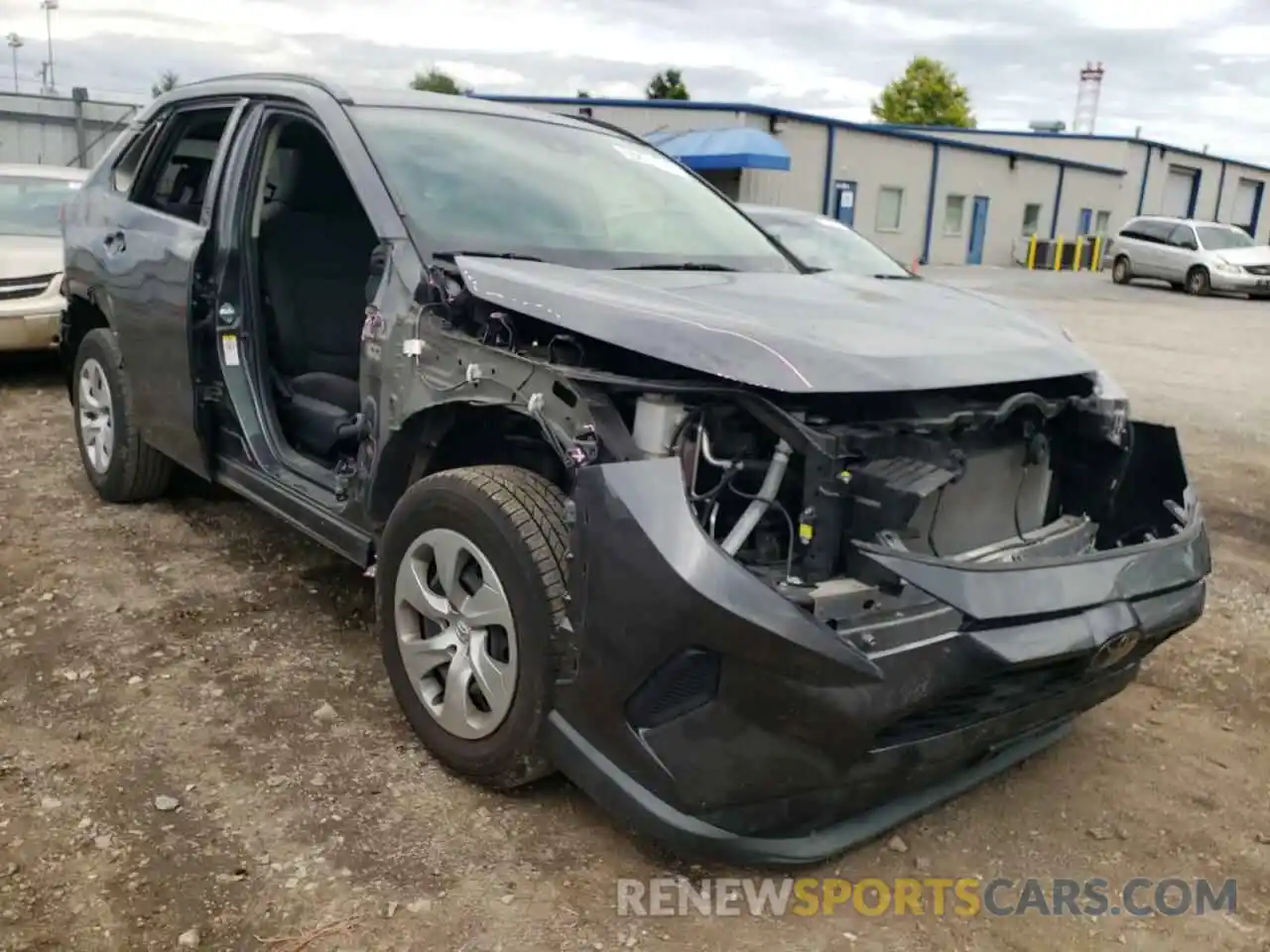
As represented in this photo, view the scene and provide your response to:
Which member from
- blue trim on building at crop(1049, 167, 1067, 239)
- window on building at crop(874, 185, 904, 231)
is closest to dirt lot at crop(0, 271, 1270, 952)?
window on building at crop(874, 185, 904, 231)

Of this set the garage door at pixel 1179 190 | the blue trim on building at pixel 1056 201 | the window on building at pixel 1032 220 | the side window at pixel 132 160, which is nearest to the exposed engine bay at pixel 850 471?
the side window at pixel 132 160

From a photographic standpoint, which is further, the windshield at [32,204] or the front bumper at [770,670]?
the windshield at [32,204]

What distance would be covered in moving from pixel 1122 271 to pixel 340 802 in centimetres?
2655

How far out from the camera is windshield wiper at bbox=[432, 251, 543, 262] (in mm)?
3141

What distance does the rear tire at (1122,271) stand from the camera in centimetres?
2547

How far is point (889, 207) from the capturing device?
30.9m

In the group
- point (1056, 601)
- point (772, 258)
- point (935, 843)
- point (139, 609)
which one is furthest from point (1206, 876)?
point (139, 609)

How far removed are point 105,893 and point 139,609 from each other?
1.71 metres

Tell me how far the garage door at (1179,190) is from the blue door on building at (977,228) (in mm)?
14009

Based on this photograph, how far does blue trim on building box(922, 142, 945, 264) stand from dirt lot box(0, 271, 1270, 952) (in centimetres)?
2921

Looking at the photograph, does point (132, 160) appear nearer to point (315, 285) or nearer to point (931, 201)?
point (315, 285)

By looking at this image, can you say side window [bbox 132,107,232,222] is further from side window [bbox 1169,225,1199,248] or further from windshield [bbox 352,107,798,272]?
side window [bbox 1169,225,1199,248]

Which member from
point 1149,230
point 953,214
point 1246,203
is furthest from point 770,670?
point 1246,203

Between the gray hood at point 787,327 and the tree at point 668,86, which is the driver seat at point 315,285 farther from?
the tree at point 668,86
